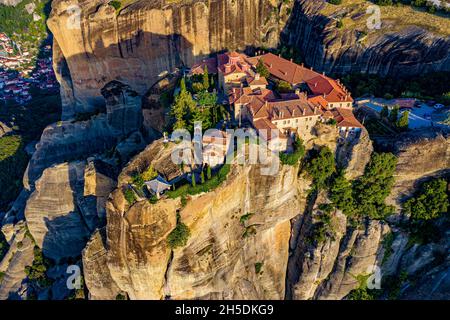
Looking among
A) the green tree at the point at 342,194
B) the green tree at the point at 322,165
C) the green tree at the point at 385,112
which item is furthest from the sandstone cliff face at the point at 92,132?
the green tree at the point at 385,112

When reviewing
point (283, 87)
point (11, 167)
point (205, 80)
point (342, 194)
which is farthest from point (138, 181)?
point (11, 167)

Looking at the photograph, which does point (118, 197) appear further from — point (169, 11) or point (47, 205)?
point (169, 11)

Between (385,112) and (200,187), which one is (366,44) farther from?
(200,187)

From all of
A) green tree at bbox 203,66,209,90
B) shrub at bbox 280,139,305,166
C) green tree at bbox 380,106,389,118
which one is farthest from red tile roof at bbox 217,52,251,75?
green tree at bbox 380,106,389,118

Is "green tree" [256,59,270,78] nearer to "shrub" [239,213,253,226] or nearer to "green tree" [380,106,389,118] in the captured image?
"green tree" [380,106,389,118]

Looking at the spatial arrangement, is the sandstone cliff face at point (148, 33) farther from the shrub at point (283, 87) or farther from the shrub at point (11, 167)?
the shrub at point (283, 87)
